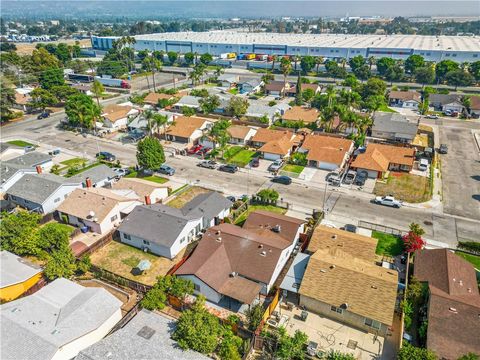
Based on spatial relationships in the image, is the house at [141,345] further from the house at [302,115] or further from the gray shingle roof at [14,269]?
the house at [302,115]

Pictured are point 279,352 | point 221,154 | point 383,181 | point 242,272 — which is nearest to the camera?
point 279,352

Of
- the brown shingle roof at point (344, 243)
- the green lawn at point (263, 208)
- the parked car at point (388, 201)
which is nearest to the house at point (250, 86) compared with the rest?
the green lawn at point (263, 208)

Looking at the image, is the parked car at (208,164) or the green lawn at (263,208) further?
the parked car at (208,164)

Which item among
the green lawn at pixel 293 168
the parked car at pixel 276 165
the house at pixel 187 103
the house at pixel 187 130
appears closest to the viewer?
the parked car at pixel 276 165

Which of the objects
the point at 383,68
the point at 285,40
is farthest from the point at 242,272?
the point at 285,40

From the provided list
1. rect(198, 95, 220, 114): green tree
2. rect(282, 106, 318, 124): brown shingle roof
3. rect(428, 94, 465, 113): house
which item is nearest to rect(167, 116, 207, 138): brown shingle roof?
rect(198, 95, 220, 114): green tree

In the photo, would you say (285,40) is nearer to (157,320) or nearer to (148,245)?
(148,245)
